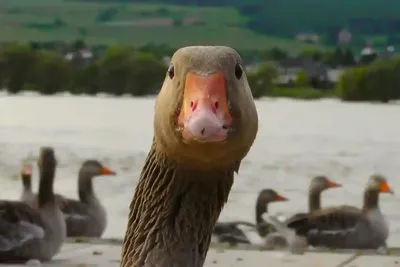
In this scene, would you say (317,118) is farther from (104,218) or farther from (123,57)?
(104,218)

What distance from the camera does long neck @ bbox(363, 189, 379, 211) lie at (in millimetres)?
9492

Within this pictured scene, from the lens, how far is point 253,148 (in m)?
27.7

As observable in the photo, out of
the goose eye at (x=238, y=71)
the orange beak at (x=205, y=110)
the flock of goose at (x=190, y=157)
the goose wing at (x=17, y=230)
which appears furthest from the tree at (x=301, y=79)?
the orange beak at (x=205, y=110)

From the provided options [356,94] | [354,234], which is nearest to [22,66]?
[356,94]

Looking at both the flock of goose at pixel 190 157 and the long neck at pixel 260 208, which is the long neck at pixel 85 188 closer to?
the long neck at pixel 260 208

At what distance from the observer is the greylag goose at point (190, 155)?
1.79m

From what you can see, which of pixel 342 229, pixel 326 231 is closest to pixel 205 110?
pixel 326 231

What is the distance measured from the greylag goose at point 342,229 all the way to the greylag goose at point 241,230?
0.52 meters

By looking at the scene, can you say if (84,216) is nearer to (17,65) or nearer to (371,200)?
(371,200)

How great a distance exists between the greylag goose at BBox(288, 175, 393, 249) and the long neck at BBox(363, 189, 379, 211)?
0.32 meters

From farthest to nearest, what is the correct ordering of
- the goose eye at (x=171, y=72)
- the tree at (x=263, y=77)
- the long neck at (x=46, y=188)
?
the tree at (x=263, y=77) → the long neck at (x=46, y=188) → the goose eye at (x=171, y=72)

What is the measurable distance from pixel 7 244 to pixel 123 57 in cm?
1352

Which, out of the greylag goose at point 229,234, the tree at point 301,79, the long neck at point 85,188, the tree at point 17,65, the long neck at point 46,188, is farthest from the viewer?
the tree at point 17,65

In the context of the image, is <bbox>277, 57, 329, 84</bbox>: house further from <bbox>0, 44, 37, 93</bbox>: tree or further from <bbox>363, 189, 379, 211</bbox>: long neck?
<bbox>363, 189, 379, 211</bbox>: long neck
